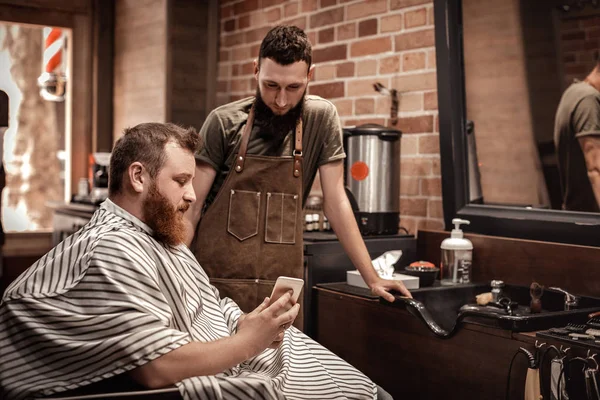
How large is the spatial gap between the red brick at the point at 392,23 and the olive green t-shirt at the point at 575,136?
3.12 feet

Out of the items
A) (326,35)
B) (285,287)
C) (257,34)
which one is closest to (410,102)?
(326,35)

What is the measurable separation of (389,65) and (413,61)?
146 mm

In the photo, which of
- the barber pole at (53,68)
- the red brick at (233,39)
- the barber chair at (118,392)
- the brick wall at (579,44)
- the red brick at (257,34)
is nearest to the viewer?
the barber chair at (118,392)

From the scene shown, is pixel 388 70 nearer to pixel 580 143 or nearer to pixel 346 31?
pixel 346 31

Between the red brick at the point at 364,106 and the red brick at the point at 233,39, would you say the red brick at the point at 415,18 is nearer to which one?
the red brick at the point at 364,106

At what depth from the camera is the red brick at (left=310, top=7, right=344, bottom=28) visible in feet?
12.0

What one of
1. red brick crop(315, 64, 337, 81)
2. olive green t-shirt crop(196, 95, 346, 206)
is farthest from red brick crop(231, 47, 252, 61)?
olive green t-shirt crop(196, 95, 346, 206)

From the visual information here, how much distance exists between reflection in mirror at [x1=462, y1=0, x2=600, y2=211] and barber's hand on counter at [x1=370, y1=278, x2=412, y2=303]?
60 cm

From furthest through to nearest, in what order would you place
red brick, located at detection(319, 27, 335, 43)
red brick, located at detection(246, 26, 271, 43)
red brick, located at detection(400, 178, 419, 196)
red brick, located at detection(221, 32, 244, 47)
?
red brick, located at detection(221, 32, 244, 47), red brick, located at detection(246, 26, 271, 43), red brick, located at detection(319, 27, 335, 43), red brick, located at detection(400, 178, 419, 196)

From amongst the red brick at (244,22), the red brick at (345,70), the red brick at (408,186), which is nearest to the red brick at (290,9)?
the red brick at (244,22)

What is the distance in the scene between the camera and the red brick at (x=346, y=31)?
11.7 ft

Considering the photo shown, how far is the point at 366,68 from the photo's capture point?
11.5 feet

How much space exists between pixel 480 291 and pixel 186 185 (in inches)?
55.3

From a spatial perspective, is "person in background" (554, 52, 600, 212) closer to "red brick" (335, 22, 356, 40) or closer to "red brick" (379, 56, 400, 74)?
"red brick" (379, 56, 400, 74)
